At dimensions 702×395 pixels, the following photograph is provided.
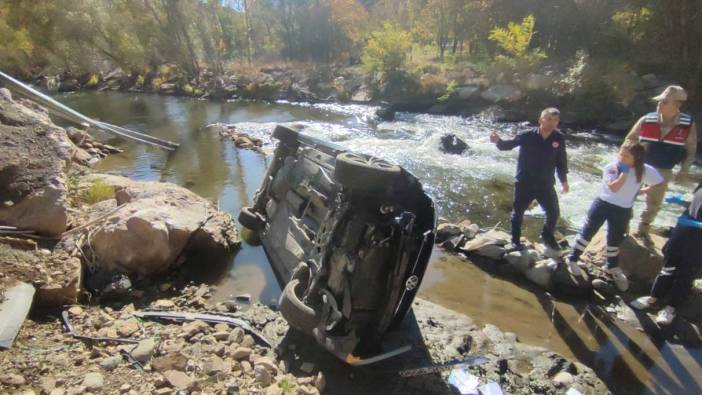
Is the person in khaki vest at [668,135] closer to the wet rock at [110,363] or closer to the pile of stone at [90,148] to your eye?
the wet rock at [110,363]

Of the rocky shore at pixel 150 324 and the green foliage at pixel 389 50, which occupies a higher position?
the green foliage at pixel 389 50

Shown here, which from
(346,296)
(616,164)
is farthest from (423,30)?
(346,296)

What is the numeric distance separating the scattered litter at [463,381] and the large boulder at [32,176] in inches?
175

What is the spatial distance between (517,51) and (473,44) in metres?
8.46

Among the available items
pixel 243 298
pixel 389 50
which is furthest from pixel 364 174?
pixel 389 50

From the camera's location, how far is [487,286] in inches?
194

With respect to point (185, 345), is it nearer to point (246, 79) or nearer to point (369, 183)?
point (369, 183)

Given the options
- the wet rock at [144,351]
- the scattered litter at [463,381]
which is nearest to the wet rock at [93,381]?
the wet rock at [144,351]

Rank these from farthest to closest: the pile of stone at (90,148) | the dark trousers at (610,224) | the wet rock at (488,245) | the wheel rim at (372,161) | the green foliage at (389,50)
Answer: the green foliage at (389,50), the pile of stone at (90,148), the wet rock at (488,245), the dark trousers at (610,224), the wheel rim at (372,161)

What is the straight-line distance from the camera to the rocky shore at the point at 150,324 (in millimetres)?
2943

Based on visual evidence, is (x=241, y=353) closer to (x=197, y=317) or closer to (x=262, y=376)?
(x=262, y=376)

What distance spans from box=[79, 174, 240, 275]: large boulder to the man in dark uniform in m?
3.84

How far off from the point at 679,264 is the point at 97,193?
7.33m

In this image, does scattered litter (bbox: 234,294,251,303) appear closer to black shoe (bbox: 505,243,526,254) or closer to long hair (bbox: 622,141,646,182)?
black shoe (bbox: 505,243,526,254)
